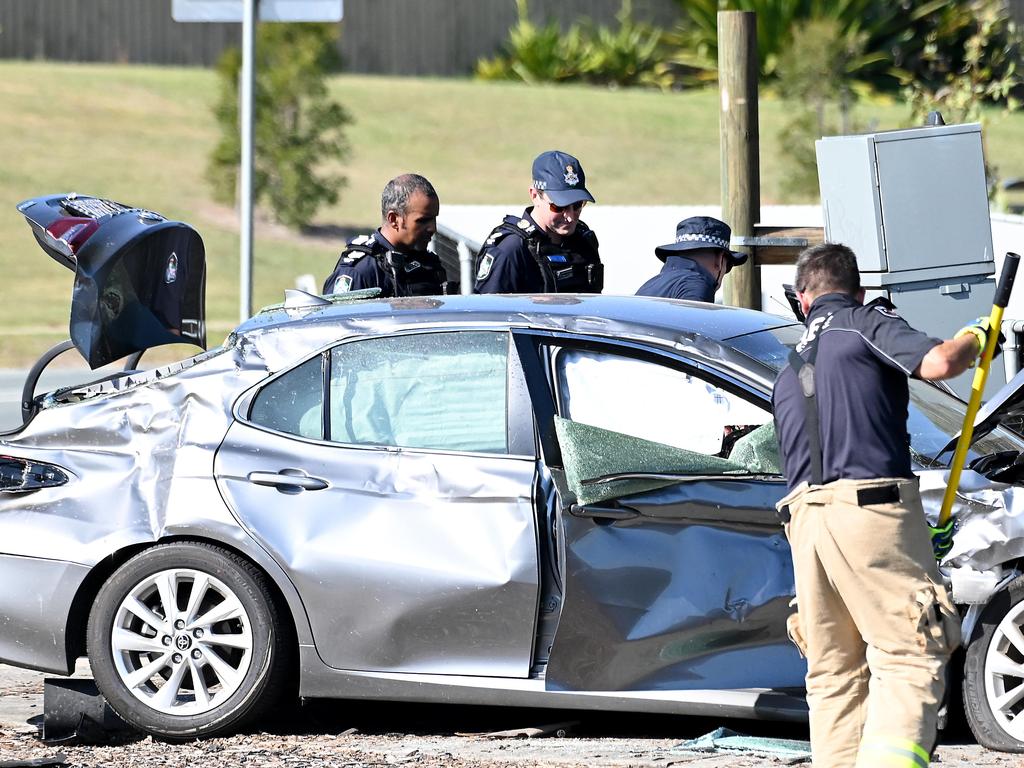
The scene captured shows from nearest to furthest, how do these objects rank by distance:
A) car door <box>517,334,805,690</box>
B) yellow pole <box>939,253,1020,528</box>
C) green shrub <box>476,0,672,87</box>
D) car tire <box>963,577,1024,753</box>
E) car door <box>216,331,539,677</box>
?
yellow pole <box>939,253,1020,528</box> → car tire <box>963,577,1024,753</box> → car door <box>517,334,805,690</box> → car door <box>216,331,539,677</box> → green shrub <box>476,0,672,87</box>

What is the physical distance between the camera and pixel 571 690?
207 inches

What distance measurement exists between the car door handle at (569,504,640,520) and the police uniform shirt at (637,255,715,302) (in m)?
1.78

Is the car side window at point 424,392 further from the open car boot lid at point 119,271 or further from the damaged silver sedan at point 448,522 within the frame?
the open car boot lid at point 119,271

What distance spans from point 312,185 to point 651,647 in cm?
2161

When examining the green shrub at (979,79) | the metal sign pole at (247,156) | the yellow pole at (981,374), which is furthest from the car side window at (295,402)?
the green shrub at (979,79)

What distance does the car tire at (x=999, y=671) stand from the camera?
5.08 meters

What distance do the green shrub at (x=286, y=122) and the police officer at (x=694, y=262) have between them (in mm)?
19381

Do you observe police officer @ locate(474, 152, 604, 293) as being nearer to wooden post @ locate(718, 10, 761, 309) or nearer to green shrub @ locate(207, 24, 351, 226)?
wooden post @ locate(718, 10, 761, 309)

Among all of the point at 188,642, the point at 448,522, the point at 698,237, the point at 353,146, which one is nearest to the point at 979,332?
the point at 448,522

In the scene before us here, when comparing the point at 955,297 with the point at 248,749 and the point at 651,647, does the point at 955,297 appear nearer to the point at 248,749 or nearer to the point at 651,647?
the point at 651,647

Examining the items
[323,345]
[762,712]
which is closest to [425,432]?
[323,345]

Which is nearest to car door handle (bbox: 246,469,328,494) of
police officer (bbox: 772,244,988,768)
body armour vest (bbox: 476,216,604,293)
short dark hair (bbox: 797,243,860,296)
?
police officer (bbox: 772,244,988,768)

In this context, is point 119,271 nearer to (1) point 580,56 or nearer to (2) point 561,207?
(2) point 561,207

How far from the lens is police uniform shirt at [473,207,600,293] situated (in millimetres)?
7023
